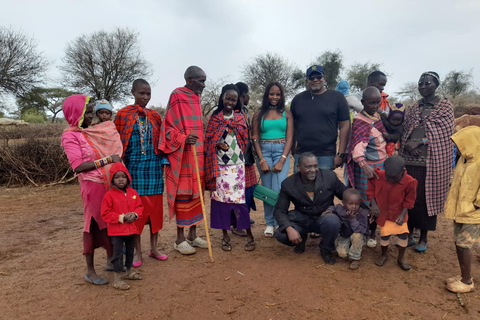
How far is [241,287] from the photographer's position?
2.94 meters

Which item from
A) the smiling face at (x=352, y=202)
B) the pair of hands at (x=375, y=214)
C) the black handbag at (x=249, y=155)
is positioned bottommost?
the pair of hands at (x=375, y=214)

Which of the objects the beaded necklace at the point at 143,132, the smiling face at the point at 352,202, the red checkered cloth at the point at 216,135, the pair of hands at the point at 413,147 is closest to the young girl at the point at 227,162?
the red checkered cloth at the point at 216,135

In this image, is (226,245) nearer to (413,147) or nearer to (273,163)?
(273,163)

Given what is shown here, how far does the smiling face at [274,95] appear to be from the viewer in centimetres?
395

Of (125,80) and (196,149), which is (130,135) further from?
(125,80)

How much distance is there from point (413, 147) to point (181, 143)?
106 inches

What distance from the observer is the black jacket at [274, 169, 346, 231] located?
3.50 meters

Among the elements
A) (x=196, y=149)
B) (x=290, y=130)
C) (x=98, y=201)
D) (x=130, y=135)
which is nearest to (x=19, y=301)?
(x=98, y=201)

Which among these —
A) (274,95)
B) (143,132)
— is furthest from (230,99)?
(143,132)

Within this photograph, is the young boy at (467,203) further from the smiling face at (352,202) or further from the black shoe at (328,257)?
the black shoe at (328,257)

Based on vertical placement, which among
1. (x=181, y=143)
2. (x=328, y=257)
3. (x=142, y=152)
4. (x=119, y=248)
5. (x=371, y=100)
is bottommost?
(x=328, y=257)

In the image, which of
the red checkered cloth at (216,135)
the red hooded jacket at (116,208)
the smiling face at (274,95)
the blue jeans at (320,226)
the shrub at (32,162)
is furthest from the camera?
the shrub at (32,162)

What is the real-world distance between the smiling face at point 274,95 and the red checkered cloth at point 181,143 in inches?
37.2

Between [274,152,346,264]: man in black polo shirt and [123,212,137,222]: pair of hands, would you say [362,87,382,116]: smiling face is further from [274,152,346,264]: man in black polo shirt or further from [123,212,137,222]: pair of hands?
[123,212,137,222]: pair of hands
